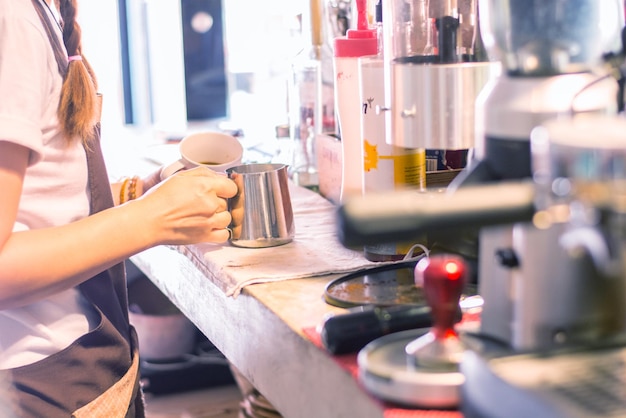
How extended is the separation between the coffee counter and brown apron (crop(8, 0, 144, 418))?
122 mm

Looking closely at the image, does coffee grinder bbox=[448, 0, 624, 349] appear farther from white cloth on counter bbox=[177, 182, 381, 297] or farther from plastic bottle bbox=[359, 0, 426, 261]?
plastic bottle bbox=[359, 0, 426, 261]

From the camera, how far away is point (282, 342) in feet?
3.19

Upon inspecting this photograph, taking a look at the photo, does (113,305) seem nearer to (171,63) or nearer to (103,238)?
(103,238)

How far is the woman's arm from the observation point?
38.2 inches

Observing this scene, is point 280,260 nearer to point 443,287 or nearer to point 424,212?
point 443,287

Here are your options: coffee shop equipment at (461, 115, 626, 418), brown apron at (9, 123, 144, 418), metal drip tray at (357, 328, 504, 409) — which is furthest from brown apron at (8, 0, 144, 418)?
coffee shop equipment at (461, 115, 626, 418)

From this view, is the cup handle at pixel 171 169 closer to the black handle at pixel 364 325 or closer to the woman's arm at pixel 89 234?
the woman's arm at pixel 89 234

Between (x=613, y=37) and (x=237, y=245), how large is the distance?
64 cm

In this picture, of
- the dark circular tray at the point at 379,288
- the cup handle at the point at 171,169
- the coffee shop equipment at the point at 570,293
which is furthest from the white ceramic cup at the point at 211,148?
the coffee shop equipment at the point at 570,293

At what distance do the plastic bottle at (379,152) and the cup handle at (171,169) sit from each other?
295mm

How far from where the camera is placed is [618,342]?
27.0 inches

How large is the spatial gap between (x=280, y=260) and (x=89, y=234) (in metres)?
0.27

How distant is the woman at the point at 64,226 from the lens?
0.98 m

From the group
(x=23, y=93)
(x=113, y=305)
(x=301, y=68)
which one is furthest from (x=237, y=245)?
(x=301, y=68)
